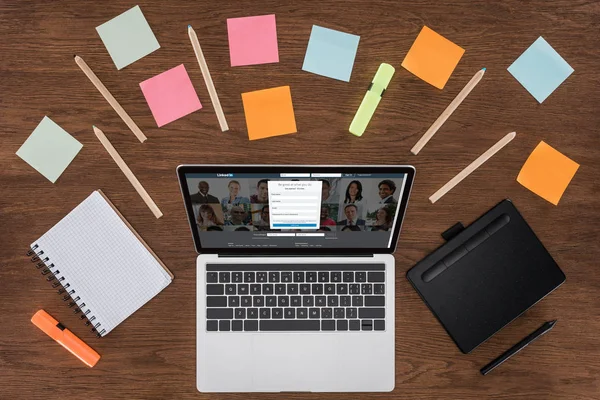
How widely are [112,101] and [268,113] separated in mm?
312

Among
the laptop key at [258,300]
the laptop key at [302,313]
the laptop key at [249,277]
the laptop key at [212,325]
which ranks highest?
the laptop key at [249,277]

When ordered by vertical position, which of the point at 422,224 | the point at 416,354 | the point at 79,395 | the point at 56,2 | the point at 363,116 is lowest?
the point at 79,395

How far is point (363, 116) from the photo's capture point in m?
1.02

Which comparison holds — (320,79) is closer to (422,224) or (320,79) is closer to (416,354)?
(422,224)

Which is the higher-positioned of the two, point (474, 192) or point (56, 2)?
point (56, 2)

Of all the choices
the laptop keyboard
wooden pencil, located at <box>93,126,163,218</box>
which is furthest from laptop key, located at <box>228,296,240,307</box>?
wooden pencil, located at <box>93,126,163,218</box>

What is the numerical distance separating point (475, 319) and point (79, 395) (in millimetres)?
801

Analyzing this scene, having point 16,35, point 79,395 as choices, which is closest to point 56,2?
point 16,35

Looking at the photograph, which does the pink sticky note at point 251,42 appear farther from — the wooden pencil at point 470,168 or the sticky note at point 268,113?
the wooden pencil at point 470,168

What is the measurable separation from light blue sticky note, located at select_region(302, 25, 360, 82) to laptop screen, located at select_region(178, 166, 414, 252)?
234mm

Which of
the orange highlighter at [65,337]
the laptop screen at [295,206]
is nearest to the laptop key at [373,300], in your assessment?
the laptop screen at [295,206]

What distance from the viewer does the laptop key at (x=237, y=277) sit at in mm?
1012

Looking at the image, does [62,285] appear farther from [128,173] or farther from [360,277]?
[360,277]

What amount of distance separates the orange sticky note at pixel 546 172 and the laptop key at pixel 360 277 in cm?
37
